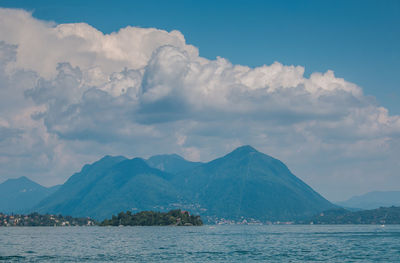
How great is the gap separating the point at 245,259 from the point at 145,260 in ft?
74.2

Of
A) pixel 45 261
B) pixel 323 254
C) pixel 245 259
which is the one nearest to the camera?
pixel 45 261

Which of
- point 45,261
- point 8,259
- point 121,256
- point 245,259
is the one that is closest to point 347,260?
point 245,259

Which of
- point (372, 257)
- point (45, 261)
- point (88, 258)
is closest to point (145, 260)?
point (88, 258)

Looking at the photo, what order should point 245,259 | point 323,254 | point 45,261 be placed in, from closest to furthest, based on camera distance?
point 45,261 → point 245,259 → point 323,254

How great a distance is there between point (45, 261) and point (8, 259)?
9.17 metres

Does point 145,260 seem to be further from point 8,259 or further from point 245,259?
point 8,259

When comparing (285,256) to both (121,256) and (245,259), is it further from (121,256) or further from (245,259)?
(121,256)

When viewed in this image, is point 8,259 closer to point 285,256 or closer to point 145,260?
point 145,260

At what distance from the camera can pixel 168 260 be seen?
10788 centimetres

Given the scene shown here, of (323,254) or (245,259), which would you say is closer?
(245,259)

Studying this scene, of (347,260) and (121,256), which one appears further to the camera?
(121,256)

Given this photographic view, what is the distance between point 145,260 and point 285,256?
33651 millimetres

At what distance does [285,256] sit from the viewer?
116 metres

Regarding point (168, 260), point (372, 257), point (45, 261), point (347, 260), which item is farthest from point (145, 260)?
point (372, 257)
